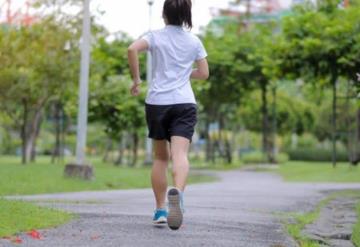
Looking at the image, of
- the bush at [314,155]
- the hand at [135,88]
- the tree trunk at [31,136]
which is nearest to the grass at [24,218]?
the hand at [135,88]

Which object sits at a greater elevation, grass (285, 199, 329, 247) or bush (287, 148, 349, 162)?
grass (285, 199, 329, 247)

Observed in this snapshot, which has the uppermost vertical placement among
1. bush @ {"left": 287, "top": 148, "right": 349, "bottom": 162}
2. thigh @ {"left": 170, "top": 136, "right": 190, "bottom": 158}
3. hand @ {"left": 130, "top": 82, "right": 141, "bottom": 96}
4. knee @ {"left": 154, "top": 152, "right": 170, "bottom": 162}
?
hand @ {"left": 130, "top": 82, "right": 141, "bottom": 96}

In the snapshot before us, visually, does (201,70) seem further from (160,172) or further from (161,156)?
(160,172)

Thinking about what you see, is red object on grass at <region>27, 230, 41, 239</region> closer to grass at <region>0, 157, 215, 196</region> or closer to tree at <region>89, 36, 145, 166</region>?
grass at <region>0, 157, 215, 196</region>

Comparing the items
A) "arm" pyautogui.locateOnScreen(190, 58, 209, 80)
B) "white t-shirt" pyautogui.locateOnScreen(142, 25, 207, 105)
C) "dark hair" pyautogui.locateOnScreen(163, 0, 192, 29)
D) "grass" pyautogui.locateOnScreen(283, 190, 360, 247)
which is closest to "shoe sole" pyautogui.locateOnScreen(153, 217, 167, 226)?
"white t-shirt" pyautogui.locateOnScreen(142, 25, 207, 105)

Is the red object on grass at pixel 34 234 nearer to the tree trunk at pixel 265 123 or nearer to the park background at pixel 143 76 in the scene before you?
the park background at pixel 143 76

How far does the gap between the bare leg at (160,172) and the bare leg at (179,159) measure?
265 mm

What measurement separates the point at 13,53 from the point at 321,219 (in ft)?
57.8

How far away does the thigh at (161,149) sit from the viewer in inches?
271

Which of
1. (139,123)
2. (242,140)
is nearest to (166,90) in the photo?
(139,123)

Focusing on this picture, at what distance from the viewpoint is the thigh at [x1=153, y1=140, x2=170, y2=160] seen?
6.88 metres

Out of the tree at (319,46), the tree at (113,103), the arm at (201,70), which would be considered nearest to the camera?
the arm at (201,70)

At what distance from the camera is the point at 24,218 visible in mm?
6848

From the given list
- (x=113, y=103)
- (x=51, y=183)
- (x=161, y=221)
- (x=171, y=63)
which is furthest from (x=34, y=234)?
(x=113, y=103)
